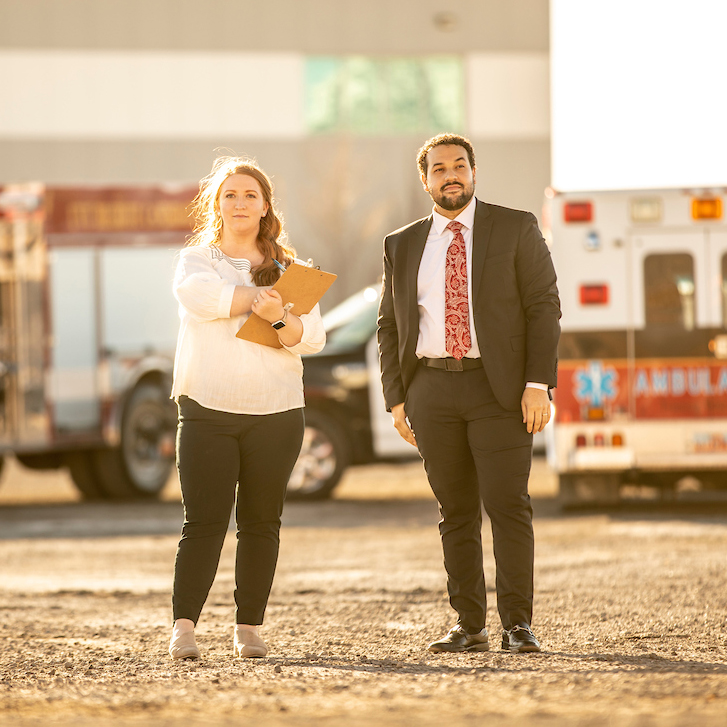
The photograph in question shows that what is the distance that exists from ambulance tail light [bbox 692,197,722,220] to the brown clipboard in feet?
20.5

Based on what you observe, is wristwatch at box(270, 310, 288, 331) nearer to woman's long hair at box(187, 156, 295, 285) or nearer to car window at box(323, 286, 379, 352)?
woman's long hair at box(187, 156, 295, 285)

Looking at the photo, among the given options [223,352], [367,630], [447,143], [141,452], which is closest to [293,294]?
[223,352]

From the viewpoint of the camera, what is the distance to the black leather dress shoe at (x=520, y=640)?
503 cm

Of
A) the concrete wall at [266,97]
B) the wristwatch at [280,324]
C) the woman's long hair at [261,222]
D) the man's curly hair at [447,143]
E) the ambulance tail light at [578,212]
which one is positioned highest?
the concrete wall at [266,97]

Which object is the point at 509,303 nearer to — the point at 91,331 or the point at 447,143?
the point at 447,143

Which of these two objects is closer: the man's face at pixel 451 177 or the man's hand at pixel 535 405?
the man's hand at pixel 535 405

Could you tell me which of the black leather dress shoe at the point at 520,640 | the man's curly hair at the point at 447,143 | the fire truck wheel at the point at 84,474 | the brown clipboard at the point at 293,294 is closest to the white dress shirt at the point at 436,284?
the man's curly hair at the point at 447,143

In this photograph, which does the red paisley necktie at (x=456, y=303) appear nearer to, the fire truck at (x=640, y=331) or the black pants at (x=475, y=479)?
the black pants at (x=475, y=479)

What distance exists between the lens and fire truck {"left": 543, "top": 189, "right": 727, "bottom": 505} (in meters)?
10.6

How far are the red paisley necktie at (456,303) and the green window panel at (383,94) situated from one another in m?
25.4

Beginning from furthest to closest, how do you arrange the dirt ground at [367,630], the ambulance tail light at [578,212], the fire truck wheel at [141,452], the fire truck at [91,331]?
the fire truck wheel at [141,452]
the fire truck at [91,331]
the ambulance tail light at [578,212]
the dirt ground at [367,630]

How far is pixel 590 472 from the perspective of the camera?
1088 centimetres

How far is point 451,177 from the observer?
5195mm

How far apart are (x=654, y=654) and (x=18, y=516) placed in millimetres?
7939
